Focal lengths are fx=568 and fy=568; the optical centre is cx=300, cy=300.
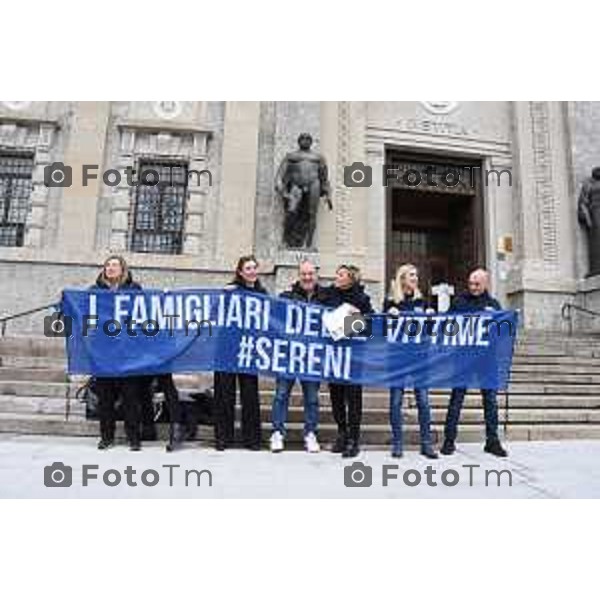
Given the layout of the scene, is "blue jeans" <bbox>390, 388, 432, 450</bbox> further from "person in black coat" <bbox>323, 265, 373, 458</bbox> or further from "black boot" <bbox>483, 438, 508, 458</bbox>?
"black boot" <bbox>483, 438, 508, 458</bbox>

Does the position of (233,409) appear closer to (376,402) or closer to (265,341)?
A: (265,341)

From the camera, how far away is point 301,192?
11734 millimetres

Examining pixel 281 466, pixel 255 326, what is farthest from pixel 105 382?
pixel 281 466

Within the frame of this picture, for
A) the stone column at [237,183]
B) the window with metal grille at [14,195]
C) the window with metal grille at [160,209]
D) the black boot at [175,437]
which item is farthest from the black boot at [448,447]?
the window with metal grille at [14,195]

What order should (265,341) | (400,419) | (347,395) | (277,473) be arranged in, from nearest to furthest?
(277,473) → (400,419) → (347,395) → (265,341)

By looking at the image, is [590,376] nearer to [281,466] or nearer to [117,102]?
[281,466]

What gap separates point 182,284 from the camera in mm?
11844

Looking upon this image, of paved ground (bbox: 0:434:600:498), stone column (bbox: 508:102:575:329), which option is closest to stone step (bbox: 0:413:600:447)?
paved ground (bbox: 0:434:600:498)

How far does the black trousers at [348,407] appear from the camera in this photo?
18.6 ft

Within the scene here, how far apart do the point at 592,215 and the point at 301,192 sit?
6.69 m

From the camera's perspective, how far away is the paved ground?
4219mm

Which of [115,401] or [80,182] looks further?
[80,182]

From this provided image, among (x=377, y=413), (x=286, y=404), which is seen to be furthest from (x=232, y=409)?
(x=377, y=413)

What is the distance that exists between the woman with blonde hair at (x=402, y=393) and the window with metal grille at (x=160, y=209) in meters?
7.30
